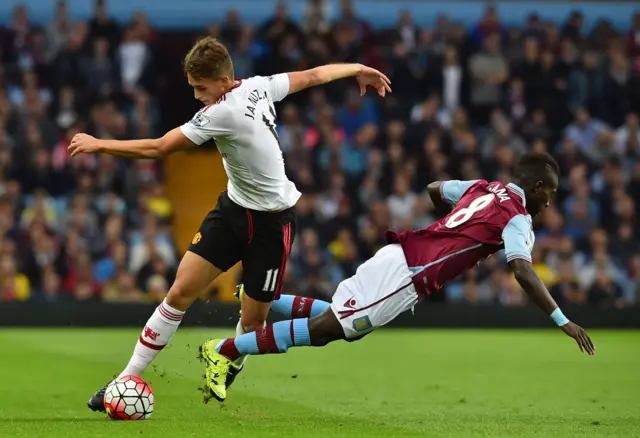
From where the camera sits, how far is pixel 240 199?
313 inches

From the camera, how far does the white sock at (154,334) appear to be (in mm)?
7945

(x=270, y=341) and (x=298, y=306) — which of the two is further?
(x=298, y=306)

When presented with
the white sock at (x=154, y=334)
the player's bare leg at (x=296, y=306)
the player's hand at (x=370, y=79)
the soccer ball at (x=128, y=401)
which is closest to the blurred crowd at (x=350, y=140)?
the player's bare leg at (x=296, y=306)

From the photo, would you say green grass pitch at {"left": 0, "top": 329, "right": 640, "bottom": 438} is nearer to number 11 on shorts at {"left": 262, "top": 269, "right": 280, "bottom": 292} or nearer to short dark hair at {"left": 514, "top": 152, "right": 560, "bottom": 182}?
number 11 on shorts at {"left": 262, "top": 269, "right": 280, "bottom": 292}

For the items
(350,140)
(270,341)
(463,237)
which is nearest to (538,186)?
(463,237)

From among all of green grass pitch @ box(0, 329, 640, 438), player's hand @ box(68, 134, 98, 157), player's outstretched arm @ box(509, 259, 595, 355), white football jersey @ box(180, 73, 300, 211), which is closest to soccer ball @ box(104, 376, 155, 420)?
green grass pitch @ box(0, 329, 640, 438)

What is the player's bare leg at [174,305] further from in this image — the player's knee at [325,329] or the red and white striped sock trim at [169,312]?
the player's knee at [325,329]

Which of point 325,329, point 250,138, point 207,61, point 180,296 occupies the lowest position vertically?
point 325,329

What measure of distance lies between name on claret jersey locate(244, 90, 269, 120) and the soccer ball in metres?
1.83

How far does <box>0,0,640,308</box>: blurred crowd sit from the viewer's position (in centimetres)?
1697

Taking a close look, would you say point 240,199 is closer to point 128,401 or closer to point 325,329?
point 325,329

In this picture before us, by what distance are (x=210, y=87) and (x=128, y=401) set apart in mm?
2009

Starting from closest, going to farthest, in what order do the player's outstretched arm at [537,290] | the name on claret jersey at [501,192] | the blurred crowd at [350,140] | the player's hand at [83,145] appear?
the player's hand at [83,145]
the player's outstretched arm at [537,290]
the name on claret jersey at [501,192]
the blurred crowd at [350,140]

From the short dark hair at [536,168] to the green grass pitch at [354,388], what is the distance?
155 centimetres
